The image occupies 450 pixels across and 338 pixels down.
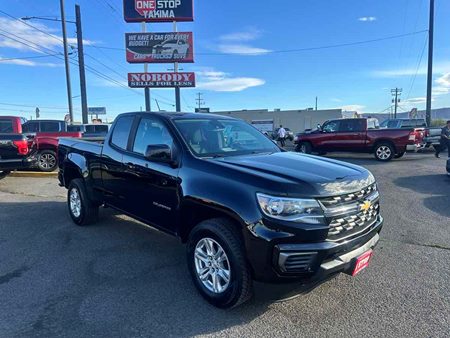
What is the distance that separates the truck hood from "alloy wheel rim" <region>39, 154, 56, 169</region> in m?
10.1

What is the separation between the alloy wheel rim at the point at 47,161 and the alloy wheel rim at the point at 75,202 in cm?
667

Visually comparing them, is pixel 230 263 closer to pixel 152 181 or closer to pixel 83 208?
pixel 152 181

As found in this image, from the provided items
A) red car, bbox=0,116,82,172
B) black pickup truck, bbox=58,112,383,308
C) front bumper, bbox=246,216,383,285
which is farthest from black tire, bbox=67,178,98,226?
red car, bbox=0,116,82,172

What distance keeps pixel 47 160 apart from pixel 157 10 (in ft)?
55.2

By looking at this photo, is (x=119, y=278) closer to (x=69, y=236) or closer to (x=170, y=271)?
(x=170, y=271)

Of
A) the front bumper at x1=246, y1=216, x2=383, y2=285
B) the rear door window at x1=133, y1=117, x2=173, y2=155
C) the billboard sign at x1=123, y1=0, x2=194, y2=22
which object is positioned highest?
the billboard sign at x1=123, y1=0, x2=194, y2=22

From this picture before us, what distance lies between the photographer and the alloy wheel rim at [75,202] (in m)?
5.86

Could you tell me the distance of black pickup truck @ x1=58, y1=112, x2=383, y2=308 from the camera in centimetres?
287

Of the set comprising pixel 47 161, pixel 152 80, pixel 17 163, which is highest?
pixel 152 80

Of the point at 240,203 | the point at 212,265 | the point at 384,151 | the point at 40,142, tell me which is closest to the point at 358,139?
the point at 384,151

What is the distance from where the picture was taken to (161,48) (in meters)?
25.6

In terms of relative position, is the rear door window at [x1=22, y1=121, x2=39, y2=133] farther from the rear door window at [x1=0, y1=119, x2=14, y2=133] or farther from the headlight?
the headlight

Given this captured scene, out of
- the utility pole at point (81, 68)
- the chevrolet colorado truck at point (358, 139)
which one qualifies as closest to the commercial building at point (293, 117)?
the utility pole at point (81, 68)

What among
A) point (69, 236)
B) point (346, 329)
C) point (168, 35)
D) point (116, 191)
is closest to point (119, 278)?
point (116, 191)
